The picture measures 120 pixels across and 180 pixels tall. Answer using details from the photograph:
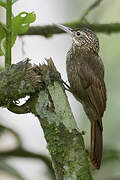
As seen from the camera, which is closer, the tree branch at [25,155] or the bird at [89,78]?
the tree branch at [25,155]

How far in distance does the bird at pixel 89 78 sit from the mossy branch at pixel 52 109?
827 mm

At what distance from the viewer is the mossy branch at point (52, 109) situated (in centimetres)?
285

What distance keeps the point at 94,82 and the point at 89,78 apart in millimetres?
67

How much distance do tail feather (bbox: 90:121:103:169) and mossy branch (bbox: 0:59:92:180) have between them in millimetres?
676

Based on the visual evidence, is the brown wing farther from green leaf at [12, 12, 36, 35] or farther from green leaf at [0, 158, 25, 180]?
green leaf at [12, 12, 36, 35]

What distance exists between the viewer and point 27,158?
4.07m

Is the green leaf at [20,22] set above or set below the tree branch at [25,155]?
above

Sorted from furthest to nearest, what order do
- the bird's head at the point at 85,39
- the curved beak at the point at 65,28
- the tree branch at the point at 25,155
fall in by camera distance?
the bird's head at the point at 85,39 < the curved beak at the point at 65,28 < the tree branch at the point at 25,155

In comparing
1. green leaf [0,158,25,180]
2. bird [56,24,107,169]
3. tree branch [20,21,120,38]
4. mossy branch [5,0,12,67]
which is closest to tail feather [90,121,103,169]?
bird [56,24,107,169]

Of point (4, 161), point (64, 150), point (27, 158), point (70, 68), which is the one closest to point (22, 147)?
point (27, 158)

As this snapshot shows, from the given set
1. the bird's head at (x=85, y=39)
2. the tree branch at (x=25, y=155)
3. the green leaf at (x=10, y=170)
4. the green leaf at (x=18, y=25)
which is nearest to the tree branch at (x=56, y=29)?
the bird's head at (x=85, y=39)

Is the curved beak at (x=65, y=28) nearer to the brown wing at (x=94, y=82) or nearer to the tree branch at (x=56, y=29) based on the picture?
the tree branch at (x=56, y=29)

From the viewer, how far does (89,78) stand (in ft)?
14.4

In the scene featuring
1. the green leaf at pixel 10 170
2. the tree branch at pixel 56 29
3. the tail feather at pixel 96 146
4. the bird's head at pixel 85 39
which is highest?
the tree branch at pixel 56 29
